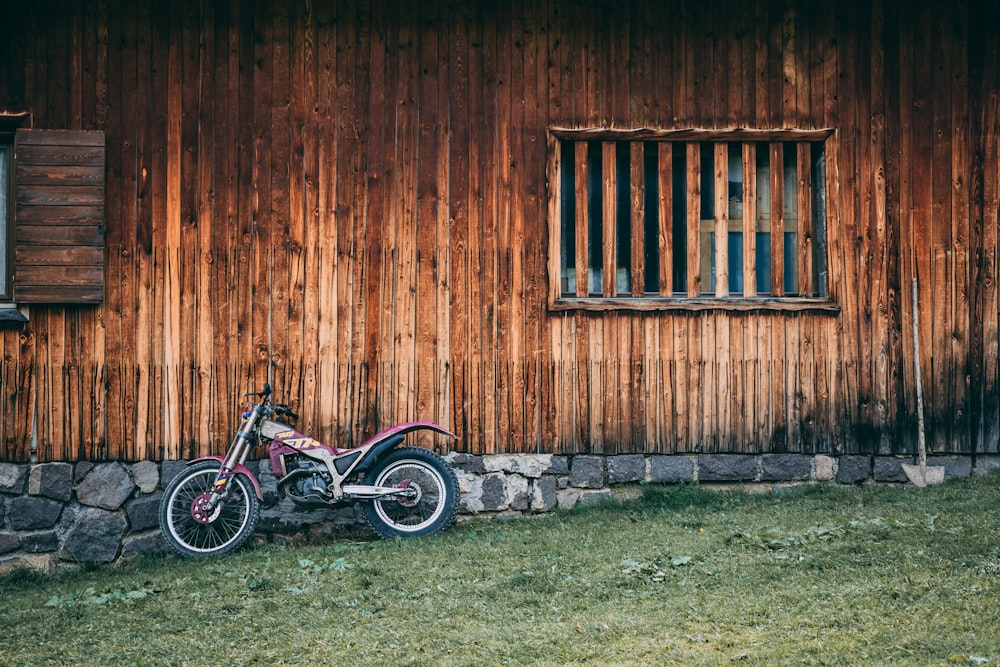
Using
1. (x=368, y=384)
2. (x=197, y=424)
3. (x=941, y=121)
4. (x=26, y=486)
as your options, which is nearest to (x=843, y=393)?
(x=941, y=121)

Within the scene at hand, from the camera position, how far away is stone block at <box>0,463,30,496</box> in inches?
284

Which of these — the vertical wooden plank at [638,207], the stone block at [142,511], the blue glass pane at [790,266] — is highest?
the vertical wooden plank at [638,207]

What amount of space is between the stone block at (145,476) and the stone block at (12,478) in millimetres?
787

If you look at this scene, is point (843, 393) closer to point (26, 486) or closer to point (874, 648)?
point (874, 648)

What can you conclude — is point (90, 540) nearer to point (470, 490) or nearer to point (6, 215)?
point (6, 215)

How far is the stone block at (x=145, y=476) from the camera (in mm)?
7270

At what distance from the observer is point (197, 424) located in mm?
7305

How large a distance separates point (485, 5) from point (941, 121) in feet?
11.9

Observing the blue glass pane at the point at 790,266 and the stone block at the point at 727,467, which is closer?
the stone block at the point at 727,467

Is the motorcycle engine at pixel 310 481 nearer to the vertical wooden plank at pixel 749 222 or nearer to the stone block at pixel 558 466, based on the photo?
the stone block at pixel 558 466

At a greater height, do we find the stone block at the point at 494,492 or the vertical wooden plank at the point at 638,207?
the vertical wooden plank at the point at 638,207

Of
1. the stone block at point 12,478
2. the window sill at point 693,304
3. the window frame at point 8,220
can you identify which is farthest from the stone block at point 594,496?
the window frame at point 8,220

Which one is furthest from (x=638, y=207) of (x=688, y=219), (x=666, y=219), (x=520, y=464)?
(x=520, y=464)

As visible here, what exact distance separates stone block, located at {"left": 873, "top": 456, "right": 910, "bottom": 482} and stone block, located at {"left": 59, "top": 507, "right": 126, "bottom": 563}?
571 centimetres
